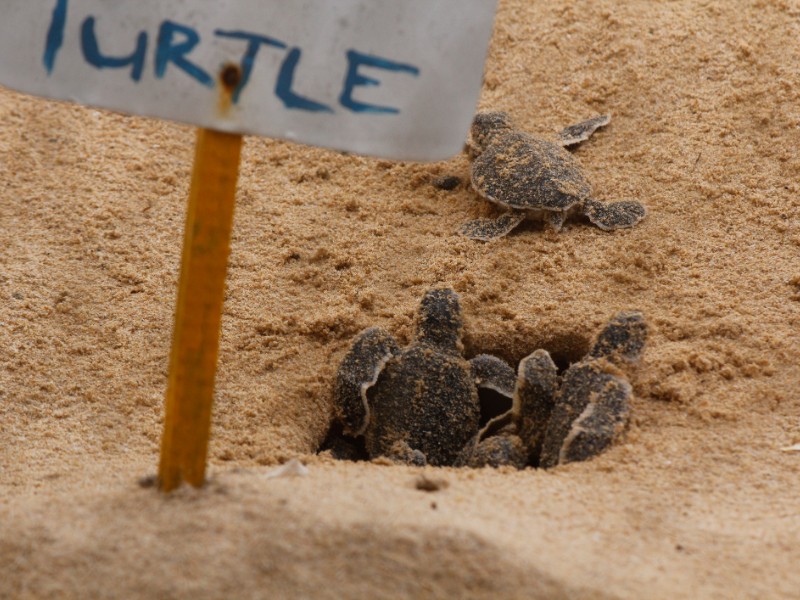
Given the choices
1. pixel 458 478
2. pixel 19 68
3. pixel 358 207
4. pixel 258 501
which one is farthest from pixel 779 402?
pixel 19 68

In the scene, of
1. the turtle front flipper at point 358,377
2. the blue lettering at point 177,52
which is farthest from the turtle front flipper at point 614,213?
the blue lettering at point 177,52

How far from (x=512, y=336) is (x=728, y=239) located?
0.74 meters

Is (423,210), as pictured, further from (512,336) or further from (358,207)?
(512,336)

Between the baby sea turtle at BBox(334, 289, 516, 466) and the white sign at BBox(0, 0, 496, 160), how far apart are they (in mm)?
858

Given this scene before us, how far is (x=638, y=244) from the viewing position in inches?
97.5

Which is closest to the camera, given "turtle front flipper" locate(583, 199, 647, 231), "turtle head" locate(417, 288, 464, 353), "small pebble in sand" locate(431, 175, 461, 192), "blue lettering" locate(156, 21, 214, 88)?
"blue lettering" locate(156, 21, 214, 88)

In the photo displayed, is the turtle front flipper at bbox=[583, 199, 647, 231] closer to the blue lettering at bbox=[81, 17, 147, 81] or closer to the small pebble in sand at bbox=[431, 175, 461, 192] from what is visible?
the small pebble in sand at bbox=[431, 175, 461, 192]

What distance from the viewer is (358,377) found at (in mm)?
2043

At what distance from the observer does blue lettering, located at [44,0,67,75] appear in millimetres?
1283

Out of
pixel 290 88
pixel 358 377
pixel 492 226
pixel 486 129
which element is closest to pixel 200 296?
pixel 290 88

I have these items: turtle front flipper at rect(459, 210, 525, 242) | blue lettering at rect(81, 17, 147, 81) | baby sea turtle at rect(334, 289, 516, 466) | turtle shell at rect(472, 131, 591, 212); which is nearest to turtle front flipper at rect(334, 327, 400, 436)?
baby sea turtle at rect(334, 289, 516, 466)

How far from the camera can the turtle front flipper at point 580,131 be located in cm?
291

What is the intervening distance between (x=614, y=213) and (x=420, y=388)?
928 mm

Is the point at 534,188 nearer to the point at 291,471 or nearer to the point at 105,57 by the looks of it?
the point at 291,471
